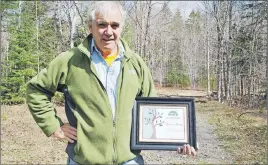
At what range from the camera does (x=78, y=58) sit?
6.73 feet

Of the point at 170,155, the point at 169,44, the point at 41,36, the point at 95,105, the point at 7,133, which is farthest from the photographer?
the point at 169,44

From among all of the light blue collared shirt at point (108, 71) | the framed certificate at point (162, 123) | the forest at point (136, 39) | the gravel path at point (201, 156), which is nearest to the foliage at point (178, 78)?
the forest at point (136, 39)

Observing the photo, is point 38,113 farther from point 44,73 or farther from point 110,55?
point 110,55

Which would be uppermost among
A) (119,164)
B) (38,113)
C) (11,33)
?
(11,33)

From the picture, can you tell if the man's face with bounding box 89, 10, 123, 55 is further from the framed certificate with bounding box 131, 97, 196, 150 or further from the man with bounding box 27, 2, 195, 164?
the framed certificate with bounding box 131, 97, 196, 150

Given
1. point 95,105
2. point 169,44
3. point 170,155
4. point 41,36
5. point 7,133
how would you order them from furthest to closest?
Answer: point 169,44, point 41,36, point 7,133, point 170,155, point 95,105

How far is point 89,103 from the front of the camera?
2008 millimetres

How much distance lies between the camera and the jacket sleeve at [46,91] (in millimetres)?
2041

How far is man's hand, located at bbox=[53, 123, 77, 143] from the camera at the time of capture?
207cm

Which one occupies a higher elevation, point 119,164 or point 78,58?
point 78,58

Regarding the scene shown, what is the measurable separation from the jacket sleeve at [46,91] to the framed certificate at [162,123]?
48 centimetres

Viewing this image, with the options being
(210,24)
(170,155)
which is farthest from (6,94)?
(210,24)

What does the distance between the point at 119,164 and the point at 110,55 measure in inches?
25.2

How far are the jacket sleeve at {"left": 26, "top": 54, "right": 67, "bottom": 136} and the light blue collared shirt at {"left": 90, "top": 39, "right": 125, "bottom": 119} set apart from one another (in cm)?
18
